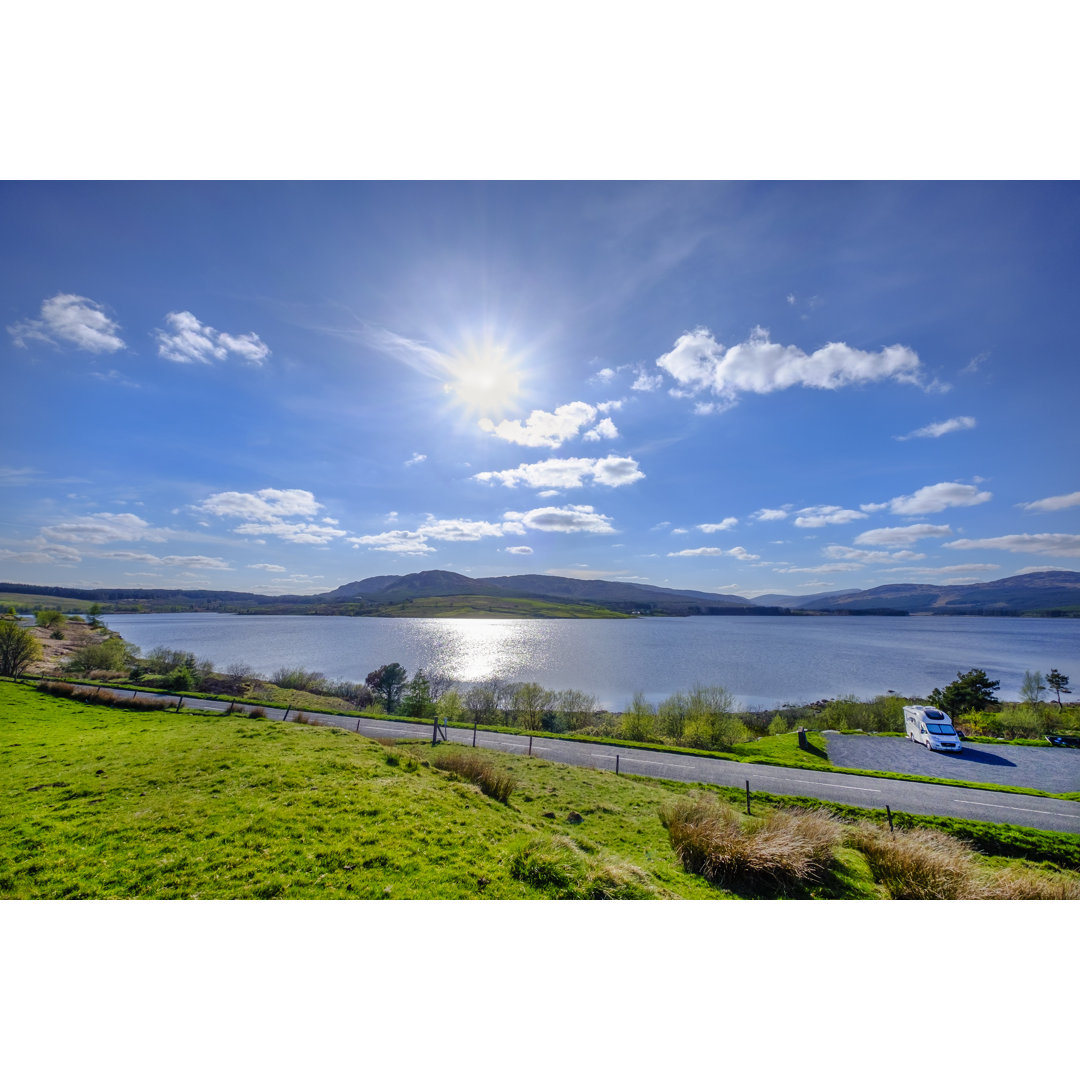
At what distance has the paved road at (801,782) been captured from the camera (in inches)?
451

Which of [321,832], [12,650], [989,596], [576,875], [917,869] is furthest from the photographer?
[989,596]

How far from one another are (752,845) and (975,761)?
1973 centimetres

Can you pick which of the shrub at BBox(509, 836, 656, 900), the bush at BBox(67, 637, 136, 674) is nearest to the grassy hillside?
the bush at BBox(67, 637, 136, 674)

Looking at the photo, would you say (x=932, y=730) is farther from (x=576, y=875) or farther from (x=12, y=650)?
(x=12, y=650)

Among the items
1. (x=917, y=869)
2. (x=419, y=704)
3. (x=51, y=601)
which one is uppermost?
(x=51, y=601)

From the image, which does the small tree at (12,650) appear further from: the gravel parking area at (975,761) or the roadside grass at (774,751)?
the gravel parking area at (975,761)

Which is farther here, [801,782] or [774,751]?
[774,751]

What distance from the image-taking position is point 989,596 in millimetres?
169375

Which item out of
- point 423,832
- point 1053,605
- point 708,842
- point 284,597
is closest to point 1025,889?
point 708,842

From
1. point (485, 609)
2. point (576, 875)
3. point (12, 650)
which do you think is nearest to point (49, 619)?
point (12, 650)

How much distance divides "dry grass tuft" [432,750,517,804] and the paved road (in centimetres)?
553

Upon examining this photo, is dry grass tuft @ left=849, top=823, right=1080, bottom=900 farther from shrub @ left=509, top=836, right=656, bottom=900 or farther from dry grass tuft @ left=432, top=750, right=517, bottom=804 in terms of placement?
dry grass tuft @ left=432, top=750, right=517, bottom=804

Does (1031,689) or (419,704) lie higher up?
(1031,689)

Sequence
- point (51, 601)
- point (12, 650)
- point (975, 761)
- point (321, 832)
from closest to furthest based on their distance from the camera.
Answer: point (321, 832)
point (975, 761)
point (12, 650)
point (51, 601)
